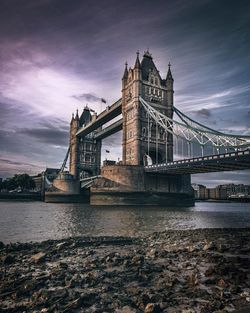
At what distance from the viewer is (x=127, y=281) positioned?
7.41 metres

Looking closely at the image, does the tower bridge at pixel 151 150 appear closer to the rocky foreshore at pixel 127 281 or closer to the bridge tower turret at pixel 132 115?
the bridge tower turret at pixel 132 115

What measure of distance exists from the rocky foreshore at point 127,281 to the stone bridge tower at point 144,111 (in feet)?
152

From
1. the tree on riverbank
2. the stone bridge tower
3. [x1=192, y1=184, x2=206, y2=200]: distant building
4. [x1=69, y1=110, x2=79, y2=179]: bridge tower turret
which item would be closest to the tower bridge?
the stone bridge tower

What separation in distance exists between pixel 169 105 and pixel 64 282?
59700mm

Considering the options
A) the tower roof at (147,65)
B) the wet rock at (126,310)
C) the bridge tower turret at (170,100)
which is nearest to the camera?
the wet rock at (126,310)

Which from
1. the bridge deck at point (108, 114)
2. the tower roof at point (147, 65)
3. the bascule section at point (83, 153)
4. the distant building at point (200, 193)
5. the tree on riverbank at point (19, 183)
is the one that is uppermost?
the tower roof at point (147, 65)

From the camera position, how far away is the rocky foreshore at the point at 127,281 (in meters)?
5.82

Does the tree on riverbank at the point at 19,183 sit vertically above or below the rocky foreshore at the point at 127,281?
above

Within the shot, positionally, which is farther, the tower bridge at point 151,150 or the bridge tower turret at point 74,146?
the bridge tower turret at point 74,146

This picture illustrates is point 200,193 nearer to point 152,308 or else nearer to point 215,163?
point 215,163

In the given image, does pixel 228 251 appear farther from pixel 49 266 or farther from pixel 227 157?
pixel 227 157

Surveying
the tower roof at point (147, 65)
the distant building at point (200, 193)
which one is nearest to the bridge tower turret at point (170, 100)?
the tower roof at point (147, 65)

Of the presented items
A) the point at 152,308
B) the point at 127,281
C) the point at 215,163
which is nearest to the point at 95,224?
the point at 127,281

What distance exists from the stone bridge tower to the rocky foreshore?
4638 cm
